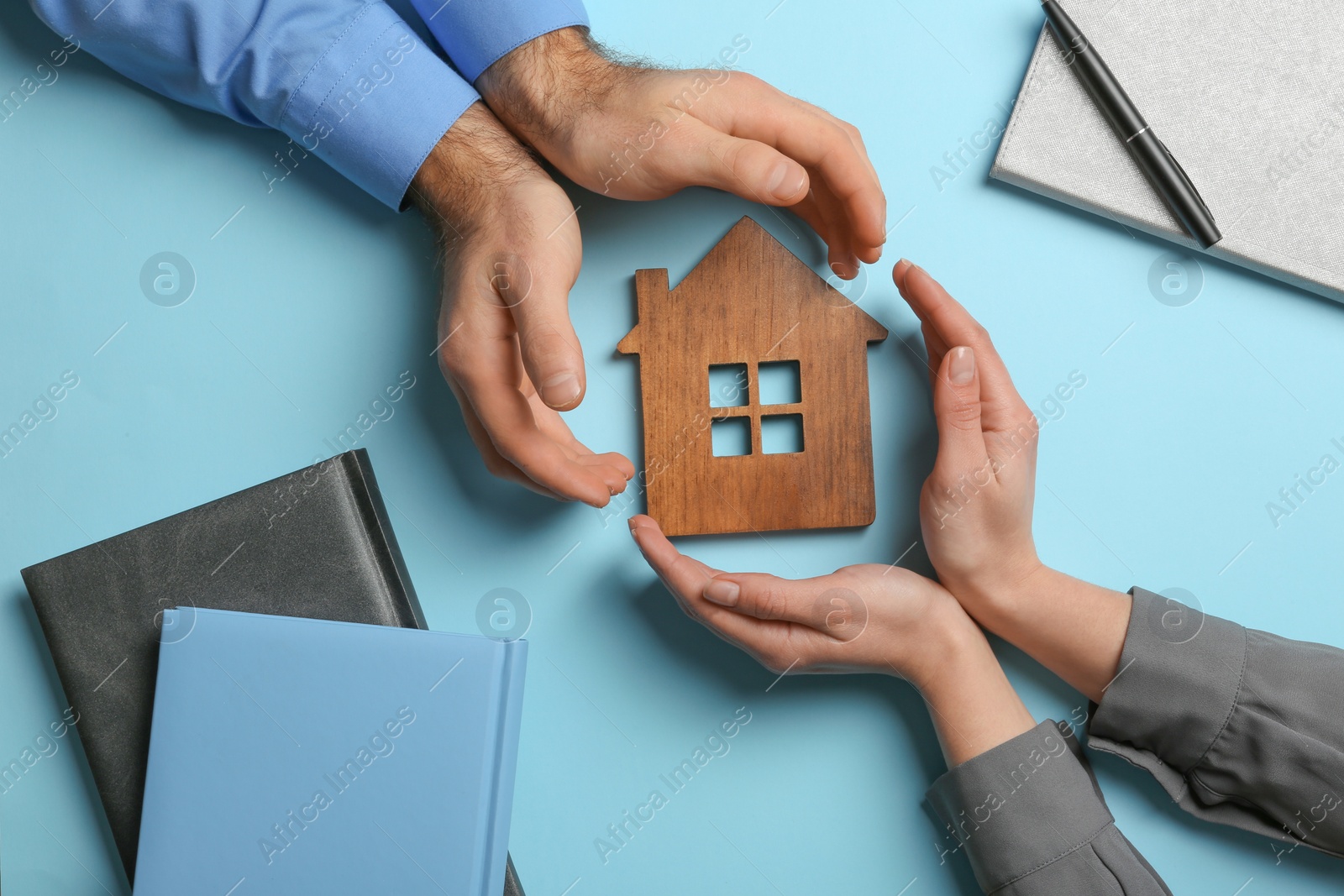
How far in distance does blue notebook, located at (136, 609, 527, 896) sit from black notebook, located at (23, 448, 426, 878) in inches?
1.1

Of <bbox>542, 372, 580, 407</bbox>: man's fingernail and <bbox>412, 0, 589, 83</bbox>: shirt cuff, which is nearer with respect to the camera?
<bbox>542, 372, 580, 407</bbox>: man's fingernail

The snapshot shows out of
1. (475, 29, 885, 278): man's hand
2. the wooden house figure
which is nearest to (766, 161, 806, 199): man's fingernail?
(475, 29, 885, 278): man's hand

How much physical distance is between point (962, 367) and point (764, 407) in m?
0.15

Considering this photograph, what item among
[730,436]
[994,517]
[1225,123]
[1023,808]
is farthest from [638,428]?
[1225,123]

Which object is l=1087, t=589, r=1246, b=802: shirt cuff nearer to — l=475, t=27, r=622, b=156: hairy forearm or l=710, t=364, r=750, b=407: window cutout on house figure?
l=710, t=364, r=750, b=407: window cutout on house figure

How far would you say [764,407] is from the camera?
2.18 ft

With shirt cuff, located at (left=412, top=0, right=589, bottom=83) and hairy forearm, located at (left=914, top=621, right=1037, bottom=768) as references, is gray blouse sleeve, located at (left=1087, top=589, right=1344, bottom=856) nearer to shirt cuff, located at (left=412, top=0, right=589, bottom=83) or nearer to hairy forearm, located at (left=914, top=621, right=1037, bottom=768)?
hairy forearm, located at (left=914, top=621, right=1037, bottom=768)

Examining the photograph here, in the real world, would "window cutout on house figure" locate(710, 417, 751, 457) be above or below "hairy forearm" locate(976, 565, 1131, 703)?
above

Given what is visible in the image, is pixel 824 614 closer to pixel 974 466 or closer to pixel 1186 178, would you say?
pixel 974 466

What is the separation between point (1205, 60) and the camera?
2.19ft

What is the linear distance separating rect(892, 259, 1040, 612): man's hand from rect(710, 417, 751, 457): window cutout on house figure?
15 cm

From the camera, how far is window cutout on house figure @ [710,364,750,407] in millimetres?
683

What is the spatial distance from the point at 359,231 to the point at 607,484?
32 cm

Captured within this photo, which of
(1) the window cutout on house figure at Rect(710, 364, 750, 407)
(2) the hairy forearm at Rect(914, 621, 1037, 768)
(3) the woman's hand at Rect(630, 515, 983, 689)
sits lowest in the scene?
(2) the hairy forearm at Rect(914, 621, 1037, 768)
